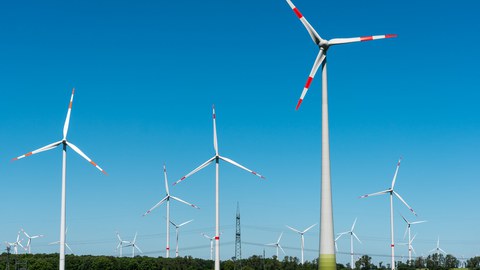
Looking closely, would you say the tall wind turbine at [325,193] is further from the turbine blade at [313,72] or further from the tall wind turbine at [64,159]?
the tall wind turbine at [64,159]

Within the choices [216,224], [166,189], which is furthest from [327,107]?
[166,189]

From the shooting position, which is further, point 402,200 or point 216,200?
point 402,200

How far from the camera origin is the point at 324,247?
55.5m

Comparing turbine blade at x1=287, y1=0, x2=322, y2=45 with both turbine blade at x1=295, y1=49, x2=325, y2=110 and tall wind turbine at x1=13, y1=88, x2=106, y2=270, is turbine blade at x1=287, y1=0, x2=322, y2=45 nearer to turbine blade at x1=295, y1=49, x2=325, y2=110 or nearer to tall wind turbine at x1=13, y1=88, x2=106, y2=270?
turbine blade at x1=295, y1=49, x2=325, y2=110

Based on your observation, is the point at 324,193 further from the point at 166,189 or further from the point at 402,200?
the point at 166,189

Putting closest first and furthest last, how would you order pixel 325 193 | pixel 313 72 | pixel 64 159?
pixel 325 193
pixel 313 72
pixel 64 159

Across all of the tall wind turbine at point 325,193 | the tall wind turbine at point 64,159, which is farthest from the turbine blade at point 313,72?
the tall wind turbine at point 64,159

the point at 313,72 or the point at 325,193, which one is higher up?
the point at 313,72

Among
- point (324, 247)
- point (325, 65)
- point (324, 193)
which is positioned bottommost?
point (324, 247)

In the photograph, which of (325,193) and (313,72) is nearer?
(325,193)

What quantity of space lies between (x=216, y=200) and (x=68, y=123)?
2898cm

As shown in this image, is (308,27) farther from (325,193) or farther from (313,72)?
(325,193)

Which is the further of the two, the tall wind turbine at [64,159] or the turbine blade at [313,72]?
the tall wind turbine at [64,159]

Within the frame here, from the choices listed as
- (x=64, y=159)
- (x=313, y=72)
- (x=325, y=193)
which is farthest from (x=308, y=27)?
(x=64, y=159)
